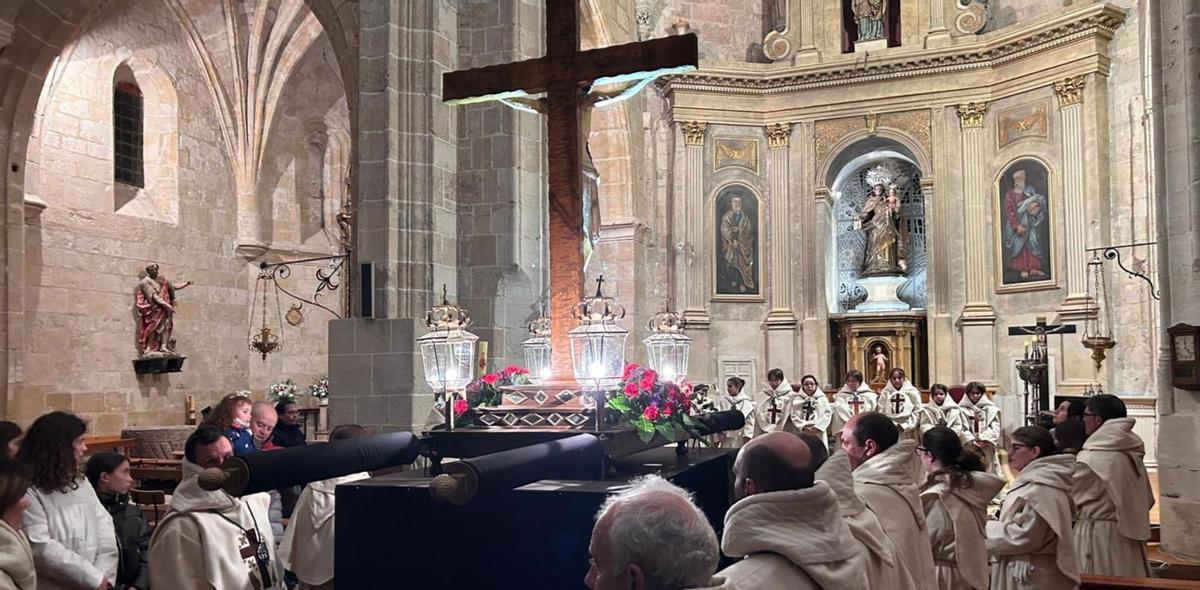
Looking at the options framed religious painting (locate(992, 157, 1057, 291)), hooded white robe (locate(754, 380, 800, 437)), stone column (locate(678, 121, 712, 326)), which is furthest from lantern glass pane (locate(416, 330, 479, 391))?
framed religious painting (locate(992, 157, 1057, 291))

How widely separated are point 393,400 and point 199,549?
16.2 ft

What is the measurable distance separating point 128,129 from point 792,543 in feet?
55.6

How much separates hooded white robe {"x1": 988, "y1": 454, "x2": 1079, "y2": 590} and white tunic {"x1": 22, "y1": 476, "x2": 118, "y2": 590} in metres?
4.30

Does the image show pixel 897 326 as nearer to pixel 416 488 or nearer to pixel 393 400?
pixel 393 400

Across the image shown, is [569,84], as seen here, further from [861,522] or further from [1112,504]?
[1112,504]

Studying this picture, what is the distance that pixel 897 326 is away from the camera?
21859mm

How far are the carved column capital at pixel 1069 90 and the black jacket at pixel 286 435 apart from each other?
1709 centimetres

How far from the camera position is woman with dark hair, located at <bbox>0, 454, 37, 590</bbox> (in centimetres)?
344

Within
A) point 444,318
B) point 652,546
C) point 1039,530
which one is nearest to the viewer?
point 652,546

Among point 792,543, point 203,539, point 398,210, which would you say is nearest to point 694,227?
point 398,210

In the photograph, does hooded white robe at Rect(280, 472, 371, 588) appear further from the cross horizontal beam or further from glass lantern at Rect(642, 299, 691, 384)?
the cross horizontal beam

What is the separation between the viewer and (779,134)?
22719mm

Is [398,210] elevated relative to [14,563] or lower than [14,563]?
elevated

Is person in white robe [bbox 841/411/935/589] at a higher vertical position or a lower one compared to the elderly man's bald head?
lower
